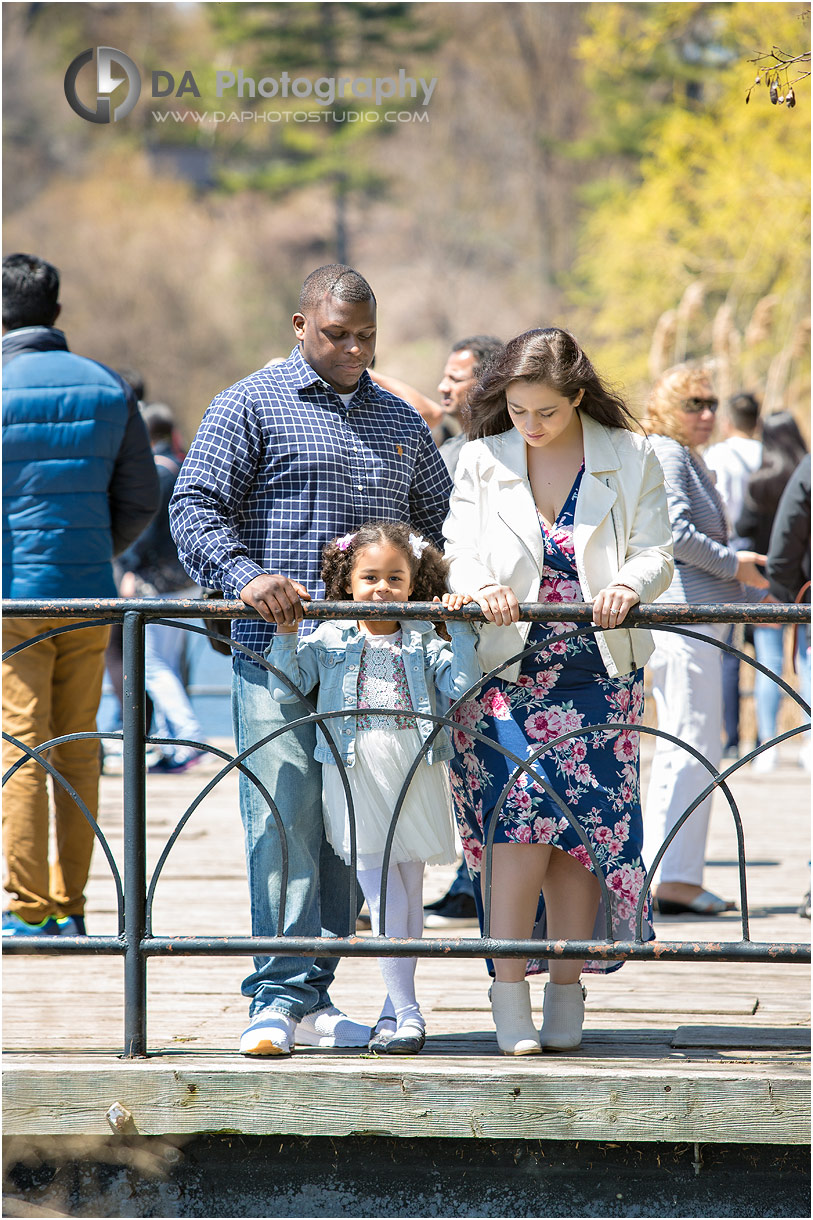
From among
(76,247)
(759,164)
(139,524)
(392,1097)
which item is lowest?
(392,1097)

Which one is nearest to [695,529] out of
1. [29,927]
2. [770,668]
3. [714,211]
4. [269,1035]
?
[269,1035]

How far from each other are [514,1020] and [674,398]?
236 cm

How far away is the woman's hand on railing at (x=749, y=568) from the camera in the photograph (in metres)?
4.91

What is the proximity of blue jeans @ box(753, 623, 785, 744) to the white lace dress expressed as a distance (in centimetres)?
505

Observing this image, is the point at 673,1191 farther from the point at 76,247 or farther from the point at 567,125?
the point at 76,247

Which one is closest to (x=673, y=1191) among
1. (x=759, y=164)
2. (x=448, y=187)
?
(x=759, y=164)

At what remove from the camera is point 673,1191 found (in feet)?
10.5

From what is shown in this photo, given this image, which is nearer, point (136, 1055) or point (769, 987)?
point (136, 1055)

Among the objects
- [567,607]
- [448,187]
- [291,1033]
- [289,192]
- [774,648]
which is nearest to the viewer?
[567,607]

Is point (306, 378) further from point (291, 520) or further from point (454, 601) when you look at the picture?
point (454, 601)

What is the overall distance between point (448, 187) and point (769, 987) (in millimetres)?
38146

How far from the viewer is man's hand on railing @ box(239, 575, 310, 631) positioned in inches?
119

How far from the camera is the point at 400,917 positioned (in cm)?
328

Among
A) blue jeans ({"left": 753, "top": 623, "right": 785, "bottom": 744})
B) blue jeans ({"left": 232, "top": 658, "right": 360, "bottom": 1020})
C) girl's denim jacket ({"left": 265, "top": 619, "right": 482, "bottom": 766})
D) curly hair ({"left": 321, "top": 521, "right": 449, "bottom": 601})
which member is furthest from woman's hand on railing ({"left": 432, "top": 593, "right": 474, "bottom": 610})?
blue jeans ({"left": 753, "top": 623, "right": 785, "bottom": 744})
